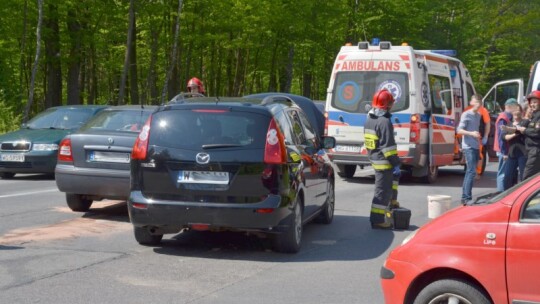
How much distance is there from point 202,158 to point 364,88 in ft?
31.9

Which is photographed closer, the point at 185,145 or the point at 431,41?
the point at 185,145

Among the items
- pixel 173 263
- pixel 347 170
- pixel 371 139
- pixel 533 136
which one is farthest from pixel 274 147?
pixel 347 170

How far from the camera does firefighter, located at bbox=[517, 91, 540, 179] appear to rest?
1143 cm

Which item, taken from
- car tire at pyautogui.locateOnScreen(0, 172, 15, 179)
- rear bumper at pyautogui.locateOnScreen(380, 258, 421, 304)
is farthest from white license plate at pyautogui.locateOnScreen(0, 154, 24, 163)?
rear bumper at pyautogui.locateOnScreen(380, 258, 421, 304)

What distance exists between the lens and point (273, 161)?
8414 millimetres

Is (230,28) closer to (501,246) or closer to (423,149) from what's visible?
(423,149)

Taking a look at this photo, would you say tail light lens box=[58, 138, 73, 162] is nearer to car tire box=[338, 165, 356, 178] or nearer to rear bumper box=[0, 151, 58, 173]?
rear bumper box=[0, 151, 58, 173]

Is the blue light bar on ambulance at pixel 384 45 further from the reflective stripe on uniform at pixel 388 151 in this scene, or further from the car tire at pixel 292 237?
the car tire at pixel 292 237

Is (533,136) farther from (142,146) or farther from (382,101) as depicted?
(142,146)

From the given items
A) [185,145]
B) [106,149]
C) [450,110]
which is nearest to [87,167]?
[106,149]

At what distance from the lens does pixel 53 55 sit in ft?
113

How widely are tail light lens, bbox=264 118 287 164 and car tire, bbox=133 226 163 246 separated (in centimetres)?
170

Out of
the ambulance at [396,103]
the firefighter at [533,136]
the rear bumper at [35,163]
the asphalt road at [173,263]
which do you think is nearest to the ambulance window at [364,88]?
the ambulance at [396,103]

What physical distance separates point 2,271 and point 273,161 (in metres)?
2.84
